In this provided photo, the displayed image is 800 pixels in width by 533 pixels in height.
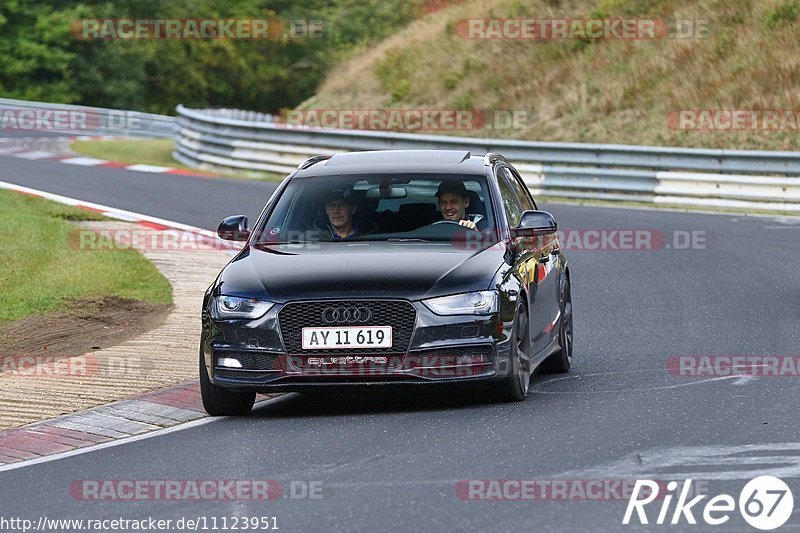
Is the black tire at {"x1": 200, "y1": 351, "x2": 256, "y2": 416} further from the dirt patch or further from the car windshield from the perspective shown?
the dirt patch

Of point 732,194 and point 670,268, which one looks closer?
point 670,268

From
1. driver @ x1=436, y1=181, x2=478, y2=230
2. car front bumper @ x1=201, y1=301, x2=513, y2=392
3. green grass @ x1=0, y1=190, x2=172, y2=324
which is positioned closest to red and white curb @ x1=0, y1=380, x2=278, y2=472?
car front bumper @ x1=201, y1=301, x2=513, y2=392

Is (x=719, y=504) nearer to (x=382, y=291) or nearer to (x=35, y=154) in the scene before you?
(x=382, y=291)

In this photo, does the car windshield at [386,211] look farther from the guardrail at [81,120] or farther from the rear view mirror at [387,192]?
the guardrail at [81,120]

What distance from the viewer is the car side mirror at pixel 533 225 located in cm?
1040

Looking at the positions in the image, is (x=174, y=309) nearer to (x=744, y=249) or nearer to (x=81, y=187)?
(x=744, y=249)

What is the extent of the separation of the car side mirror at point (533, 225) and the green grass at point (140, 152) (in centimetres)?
2037

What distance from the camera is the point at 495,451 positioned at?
27.0 ft

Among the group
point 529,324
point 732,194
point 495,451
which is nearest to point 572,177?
point 732,194

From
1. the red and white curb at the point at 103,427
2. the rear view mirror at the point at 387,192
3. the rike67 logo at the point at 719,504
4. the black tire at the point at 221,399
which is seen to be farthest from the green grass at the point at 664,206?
the rike67 logo at the point at 719,504

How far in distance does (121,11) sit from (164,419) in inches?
2233

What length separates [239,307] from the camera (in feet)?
31.2

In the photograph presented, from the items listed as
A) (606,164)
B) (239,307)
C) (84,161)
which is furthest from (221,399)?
(84,161)

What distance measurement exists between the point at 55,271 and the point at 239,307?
779cm
